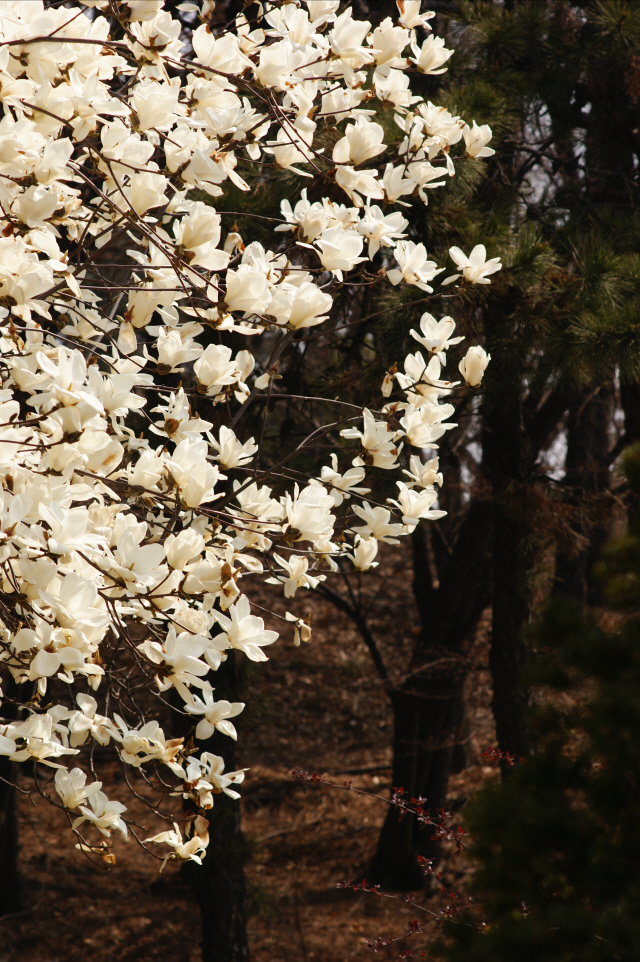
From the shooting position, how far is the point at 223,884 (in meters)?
4.57

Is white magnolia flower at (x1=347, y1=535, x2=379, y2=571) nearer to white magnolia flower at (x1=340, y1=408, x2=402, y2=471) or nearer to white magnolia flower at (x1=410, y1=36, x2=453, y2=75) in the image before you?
white magnolia flower at (x1=340, y1=408, x2=402, y2=471)

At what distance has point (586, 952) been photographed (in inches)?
34.4

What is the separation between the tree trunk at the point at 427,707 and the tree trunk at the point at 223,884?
4.67 ft

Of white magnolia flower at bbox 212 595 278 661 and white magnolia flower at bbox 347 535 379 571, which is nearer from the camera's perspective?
white magnolia flower at bbox 212 595 278 661

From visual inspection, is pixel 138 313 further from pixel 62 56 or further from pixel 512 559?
pixel 512 559

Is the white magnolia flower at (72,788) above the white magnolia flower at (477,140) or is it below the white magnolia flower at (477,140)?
below

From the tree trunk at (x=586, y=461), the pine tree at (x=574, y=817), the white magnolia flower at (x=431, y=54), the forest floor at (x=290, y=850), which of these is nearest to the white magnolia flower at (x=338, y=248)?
the white magnolia flower at (x=431, y=54)

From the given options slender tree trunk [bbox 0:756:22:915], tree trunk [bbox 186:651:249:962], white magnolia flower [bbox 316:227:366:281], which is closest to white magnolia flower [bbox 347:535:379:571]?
white magnolia flower [bbox 316:227:366:281]

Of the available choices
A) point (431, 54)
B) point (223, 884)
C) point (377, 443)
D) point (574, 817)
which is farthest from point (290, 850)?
point (574, 817)

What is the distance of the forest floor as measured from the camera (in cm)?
536

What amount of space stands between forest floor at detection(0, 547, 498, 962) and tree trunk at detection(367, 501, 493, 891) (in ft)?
0.75

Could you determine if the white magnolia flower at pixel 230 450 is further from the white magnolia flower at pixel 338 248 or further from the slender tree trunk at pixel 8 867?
the slender tree trunk at pixel 8 867

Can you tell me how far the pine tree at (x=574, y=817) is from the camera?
2.96 feet

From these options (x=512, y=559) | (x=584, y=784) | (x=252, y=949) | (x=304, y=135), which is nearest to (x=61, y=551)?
(x=584, y=784)
